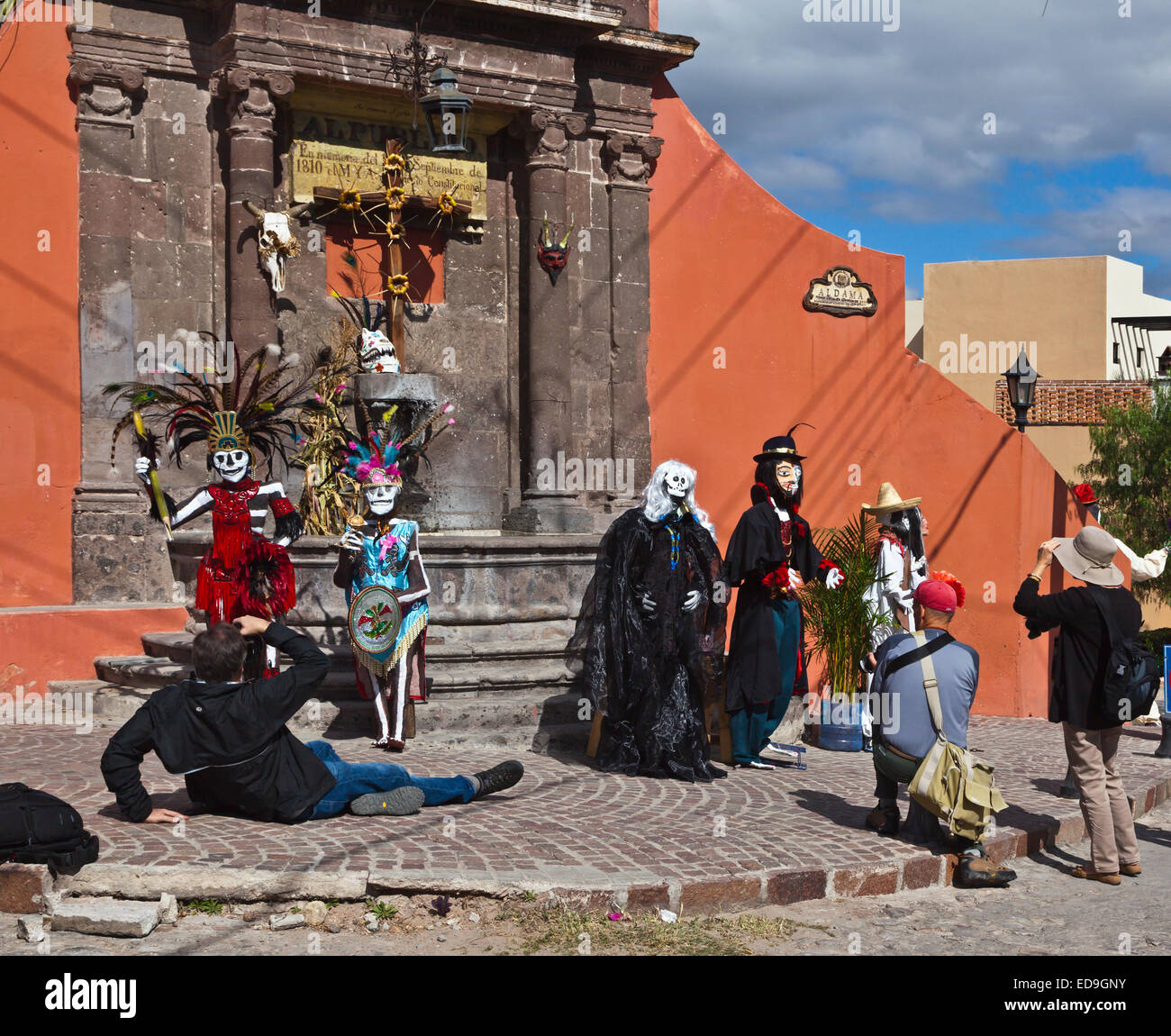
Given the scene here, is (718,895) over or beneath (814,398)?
beneath

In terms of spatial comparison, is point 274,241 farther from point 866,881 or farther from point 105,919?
point 866,881

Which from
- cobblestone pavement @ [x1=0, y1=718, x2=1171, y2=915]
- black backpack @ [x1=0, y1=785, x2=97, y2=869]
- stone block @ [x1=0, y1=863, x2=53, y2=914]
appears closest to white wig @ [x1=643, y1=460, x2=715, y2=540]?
cobblestone pavement @ [x1=0, y1=718, x2=1171, y2=915]

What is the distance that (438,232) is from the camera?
41.9 feet

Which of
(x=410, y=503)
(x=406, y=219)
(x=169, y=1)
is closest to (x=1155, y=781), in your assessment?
(x=410, y=503)

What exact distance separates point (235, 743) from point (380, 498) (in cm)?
269

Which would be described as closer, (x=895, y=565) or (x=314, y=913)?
(x=314, y=913)

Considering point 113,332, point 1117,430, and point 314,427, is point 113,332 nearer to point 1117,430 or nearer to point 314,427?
point 314,427

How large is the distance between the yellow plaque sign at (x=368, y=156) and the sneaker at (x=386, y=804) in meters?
7.07

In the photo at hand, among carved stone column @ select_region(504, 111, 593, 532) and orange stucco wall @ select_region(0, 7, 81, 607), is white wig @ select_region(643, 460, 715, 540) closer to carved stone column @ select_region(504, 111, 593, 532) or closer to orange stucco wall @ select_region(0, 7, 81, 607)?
carved stone column @ select_region(504, 111, 593, 532)

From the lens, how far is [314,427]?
10938 millimetres

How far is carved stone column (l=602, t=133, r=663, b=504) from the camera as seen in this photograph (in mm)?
13266

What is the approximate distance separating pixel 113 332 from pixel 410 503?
2.93 metres

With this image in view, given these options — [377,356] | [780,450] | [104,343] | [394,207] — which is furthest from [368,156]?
[780,450]

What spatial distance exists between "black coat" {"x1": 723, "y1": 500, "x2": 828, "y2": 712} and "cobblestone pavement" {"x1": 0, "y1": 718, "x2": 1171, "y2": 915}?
0.53 metres
